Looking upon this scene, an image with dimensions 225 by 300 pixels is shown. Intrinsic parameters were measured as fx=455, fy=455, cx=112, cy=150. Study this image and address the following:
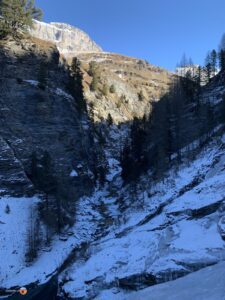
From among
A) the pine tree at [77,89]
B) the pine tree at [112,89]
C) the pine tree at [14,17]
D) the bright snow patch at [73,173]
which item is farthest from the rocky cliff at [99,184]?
the pine tree at [112,89]

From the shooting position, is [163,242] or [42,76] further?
[42,76]

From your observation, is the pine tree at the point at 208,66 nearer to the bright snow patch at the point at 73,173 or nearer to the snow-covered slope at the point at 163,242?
the bright snow patch at the point at 73,173

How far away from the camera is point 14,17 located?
6019 cm

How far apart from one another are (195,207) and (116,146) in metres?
38.1

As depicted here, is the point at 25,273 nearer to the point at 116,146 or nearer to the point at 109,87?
the point at 116,146

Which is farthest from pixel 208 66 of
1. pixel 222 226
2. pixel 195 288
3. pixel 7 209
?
pixel 195 288

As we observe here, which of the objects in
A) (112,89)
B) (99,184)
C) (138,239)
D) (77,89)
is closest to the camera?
(138,239)

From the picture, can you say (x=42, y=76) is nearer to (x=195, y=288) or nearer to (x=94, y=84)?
(x=94, y=84)

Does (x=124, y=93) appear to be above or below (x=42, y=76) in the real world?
above

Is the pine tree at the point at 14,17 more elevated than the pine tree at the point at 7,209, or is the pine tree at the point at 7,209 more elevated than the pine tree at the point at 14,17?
the pine tree at the point at 14,17

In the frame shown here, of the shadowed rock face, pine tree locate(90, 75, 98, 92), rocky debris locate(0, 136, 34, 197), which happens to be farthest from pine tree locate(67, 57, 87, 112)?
rocky debris locate(0, 136, 34, 197)

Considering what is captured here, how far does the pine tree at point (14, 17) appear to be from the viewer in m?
58.8

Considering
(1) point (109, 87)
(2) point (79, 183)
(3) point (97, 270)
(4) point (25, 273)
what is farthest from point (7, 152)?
(1) point (109, 87)

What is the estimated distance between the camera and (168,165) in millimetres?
45938
